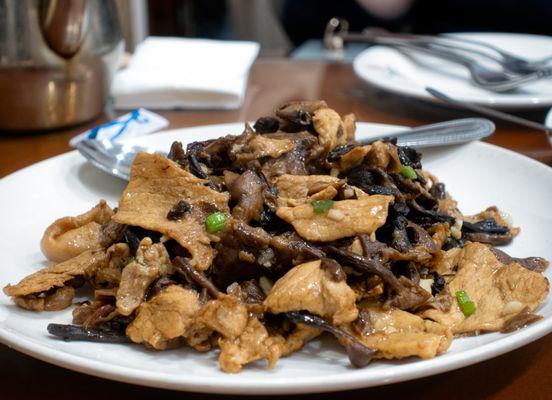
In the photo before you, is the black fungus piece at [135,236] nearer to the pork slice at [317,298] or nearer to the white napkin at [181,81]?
the pork slice at [317,298]

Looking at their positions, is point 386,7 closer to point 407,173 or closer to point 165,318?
point 407,173

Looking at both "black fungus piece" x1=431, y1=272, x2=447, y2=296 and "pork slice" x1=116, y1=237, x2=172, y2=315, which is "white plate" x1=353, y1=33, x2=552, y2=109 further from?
"pork slice" x1=116, y1=237, x2=172, y2=315

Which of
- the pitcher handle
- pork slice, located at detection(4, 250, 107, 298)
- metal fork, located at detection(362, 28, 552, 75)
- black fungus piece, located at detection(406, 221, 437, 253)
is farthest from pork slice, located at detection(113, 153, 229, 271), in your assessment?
metal fork, located at detection(362, 28, 552, 75)

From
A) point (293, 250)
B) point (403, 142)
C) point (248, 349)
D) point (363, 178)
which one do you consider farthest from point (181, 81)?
point (248, 349)

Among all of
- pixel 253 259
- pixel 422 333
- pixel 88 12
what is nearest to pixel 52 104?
pixel 88 12

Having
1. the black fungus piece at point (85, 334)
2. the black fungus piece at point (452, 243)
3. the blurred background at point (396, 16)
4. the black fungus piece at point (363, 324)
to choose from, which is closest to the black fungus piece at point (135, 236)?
the black fungus piece at point (85, 334)

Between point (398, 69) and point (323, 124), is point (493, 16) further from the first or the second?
point (323, 124)

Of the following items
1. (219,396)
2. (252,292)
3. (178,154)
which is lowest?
(219,396)

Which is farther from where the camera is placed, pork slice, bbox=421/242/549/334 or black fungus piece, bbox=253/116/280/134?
black fungus piece, bbox=253/116/280/134
